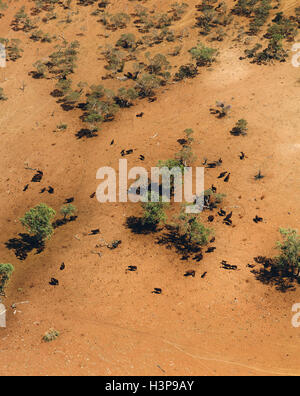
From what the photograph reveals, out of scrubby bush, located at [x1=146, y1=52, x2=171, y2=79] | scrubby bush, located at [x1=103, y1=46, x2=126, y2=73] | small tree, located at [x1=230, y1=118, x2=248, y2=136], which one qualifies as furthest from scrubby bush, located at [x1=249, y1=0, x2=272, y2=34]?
small tree, located at [x1=230, y1=118, x2=248, y2=136]

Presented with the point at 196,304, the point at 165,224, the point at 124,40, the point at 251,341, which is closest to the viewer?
the point at 251,341

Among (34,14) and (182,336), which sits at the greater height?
(34,14)

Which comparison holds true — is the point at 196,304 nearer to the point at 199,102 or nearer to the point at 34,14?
the point at 199,102

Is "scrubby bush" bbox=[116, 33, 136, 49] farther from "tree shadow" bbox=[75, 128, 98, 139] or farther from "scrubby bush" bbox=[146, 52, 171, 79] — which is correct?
"tree shadow" bbox=[75, 128, 98, 139]

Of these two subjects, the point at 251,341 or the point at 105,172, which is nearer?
the point at 251,341

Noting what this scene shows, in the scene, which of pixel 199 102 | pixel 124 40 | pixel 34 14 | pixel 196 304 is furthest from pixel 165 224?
pixel 34 14

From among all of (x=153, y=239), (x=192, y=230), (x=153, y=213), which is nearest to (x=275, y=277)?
(x=192, y=230)

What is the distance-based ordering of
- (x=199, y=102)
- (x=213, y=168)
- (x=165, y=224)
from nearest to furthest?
(x=165, y=224), (x=213, y=168), (x=199, y=102)

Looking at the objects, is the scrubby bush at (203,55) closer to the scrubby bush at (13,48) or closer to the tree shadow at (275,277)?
the scrubby bush at (13,48)
